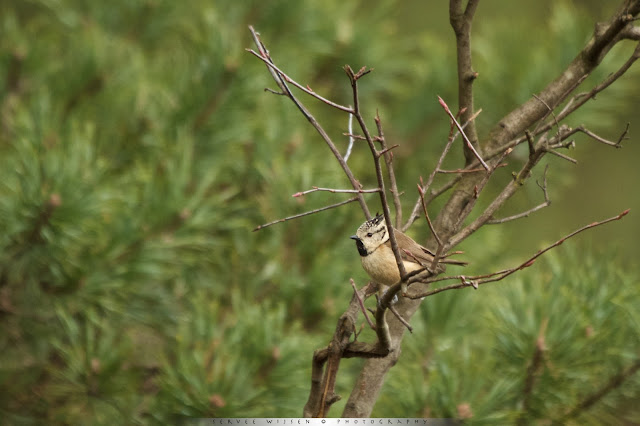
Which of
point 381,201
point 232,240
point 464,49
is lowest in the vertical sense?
point 381,201

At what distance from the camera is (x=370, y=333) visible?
100cm

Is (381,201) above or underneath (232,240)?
underneath

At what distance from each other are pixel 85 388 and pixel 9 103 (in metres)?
0.58

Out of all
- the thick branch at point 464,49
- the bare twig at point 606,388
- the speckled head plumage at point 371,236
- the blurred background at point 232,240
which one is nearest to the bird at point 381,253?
the speckled head plumage at point 371,236

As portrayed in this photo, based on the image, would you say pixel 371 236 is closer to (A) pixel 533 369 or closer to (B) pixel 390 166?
(B) pixel 390 166

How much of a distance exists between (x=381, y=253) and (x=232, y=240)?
22.3 inches

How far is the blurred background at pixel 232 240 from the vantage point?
919mm

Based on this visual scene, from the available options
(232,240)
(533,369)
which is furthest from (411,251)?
(232,240)

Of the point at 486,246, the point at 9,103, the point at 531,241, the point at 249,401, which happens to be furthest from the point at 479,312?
the point at 531,241

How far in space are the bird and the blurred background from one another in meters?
0.23

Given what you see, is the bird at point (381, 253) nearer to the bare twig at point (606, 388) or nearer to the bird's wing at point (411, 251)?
the bird's wing at point (411, 251)

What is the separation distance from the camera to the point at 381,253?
0.64 m

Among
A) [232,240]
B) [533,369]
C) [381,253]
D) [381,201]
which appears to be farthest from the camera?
[232,240]

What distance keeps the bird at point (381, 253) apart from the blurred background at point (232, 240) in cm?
23
